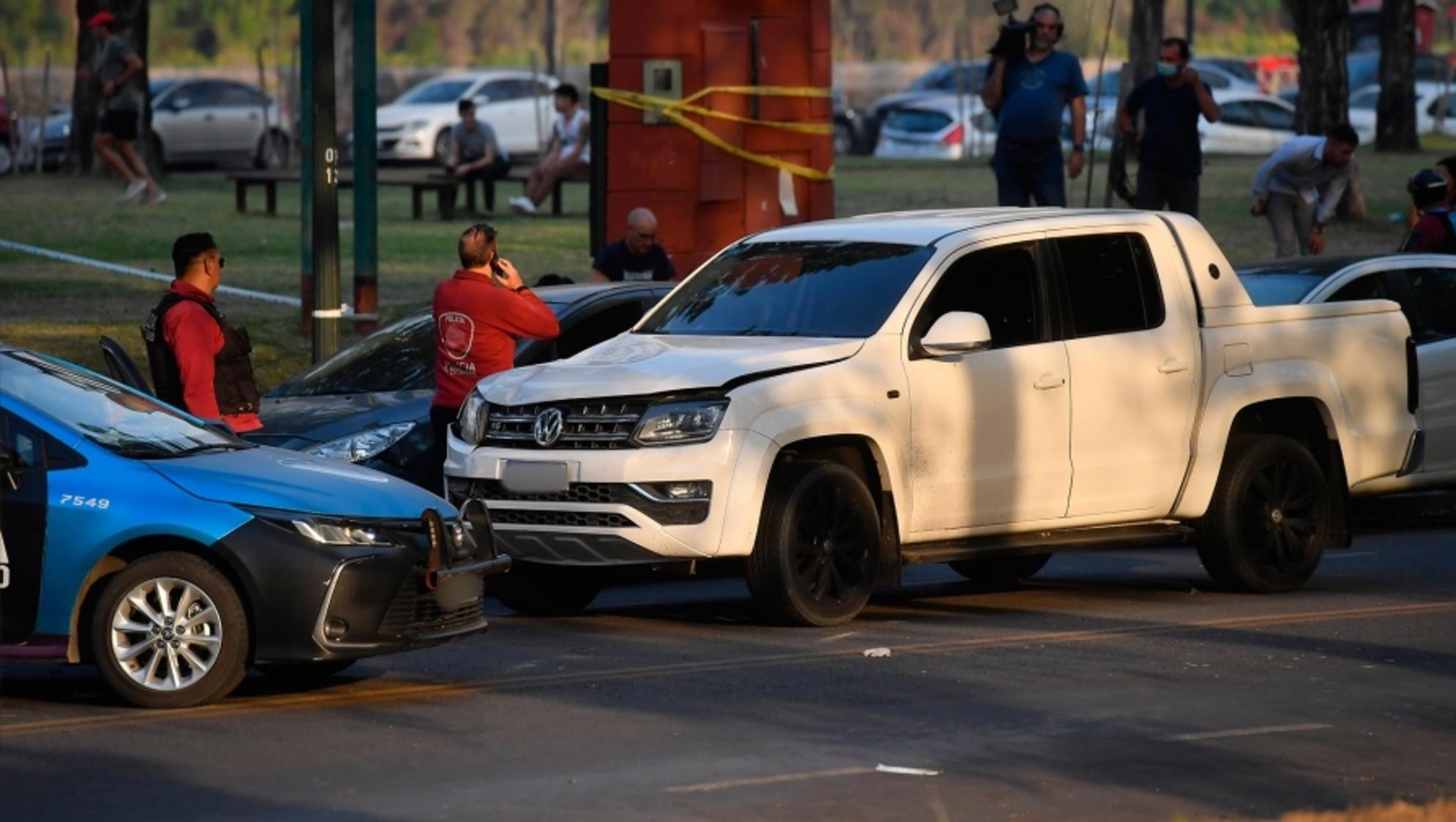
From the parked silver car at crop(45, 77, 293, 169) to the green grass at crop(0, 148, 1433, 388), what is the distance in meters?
2.25

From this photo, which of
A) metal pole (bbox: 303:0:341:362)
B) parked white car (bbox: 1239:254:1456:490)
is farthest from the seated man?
parked white car (bbox: 1239:254:1456:490)

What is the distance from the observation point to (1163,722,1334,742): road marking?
902 centimetres

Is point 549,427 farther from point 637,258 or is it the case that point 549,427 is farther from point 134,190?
point 134,190

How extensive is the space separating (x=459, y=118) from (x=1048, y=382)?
32.2 metres

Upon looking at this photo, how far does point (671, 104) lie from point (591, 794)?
37.3 ft

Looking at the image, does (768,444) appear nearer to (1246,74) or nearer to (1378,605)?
(1378,605)

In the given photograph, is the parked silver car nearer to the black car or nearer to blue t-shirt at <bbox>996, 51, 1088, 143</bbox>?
blue t-shirt at <bbox>996, 51, 1088, 143</bbox>

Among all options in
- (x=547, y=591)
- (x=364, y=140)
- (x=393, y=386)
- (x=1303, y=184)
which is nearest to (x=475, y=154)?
(x=1303, y=184)

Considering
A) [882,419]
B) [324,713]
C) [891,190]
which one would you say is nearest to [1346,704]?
[882,419]

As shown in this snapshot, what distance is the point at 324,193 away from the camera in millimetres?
16594

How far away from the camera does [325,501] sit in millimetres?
9742

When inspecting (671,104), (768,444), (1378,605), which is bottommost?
(1378,605)

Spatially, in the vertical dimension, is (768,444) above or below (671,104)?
below

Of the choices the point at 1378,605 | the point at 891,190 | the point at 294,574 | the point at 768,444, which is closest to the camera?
the point at 294,574
